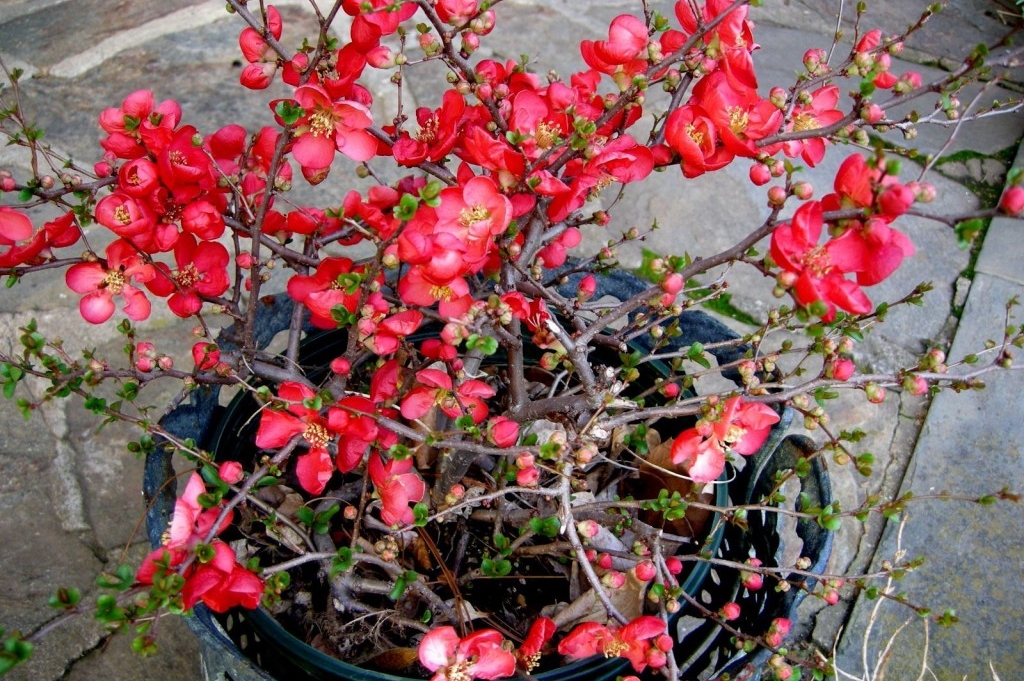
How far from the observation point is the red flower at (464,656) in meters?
0.74

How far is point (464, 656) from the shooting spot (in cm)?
74

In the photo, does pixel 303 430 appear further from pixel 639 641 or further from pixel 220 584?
pixel 639 641

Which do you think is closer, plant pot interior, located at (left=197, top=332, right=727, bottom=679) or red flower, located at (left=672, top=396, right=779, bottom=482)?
red flower, located at (left=672, top=396, right=779, bottom=482)

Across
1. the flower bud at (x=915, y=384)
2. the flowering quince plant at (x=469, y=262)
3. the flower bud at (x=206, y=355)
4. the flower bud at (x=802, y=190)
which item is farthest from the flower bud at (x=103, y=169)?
the flower bud at (x=915, y=384)

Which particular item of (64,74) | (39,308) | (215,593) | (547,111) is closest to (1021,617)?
(547,111)

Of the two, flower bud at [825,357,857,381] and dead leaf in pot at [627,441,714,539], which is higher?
flower bud at [825,357,857,381]

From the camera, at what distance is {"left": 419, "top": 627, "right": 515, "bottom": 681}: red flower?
738 mm

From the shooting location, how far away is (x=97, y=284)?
812 mm

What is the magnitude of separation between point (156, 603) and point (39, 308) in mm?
1217

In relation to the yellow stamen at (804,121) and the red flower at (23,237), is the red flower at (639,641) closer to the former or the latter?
the yellow stamen at (804,121)

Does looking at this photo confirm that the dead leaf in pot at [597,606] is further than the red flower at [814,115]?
Yes

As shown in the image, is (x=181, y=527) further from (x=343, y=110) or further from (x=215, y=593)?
(x=343, y=110)

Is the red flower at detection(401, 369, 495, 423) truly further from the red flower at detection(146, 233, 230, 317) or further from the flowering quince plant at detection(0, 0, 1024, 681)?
the red flower at detection(146, 233, 230, 317)

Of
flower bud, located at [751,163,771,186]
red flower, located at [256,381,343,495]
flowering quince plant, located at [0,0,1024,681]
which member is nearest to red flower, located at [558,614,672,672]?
flowering quince plant, located at [0,0,1024,681]
